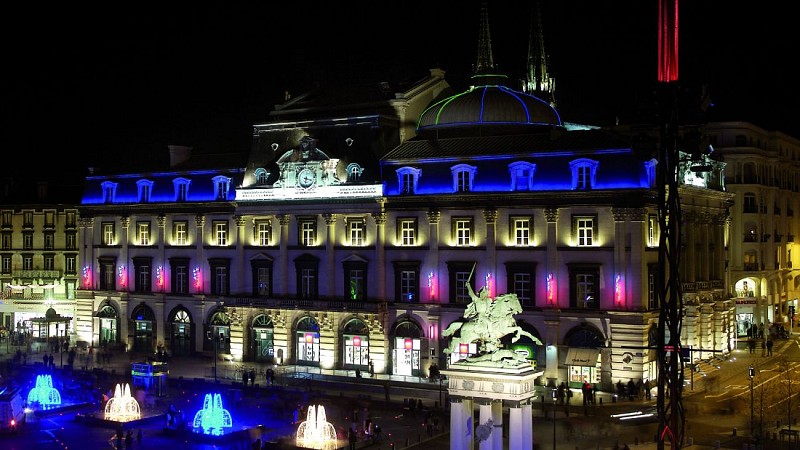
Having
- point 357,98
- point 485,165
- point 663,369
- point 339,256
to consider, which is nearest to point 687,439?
point 663,369

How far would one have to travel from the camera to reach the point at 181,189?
102 m

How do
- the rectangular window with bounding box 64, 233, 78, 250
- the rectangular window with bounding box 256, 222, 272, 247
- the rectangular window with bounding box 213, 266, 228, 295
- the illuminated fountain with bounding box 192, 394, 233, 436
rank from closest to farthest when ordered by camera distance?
the illuminated fountain with bounding box 192, 394, 233, 436 → the rectangular window with bounding box 256, 222, 272, 247 → the rectangular window with bounding box 213, 266, 228, 295 → the rectangular window with bounding box 64, 233, 78, 250

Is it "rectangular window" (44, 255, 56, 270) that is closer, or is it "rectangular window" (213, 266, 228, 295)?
"rectangular window" (213, 266, 228, 295)

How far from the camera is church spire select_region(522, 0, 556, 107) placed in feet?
372

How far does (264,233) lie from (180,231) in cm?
989

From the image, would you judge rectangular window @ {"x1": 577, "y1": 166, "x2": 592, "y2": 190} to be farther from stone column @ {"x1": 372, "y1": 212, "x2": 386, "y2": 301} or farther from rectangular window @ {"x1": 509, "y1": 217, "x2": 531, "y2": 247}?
stone column @ {"x1": 372, "y1": 212, "x2": 386, "y2": 301}

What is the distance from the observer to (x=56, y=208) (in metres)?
121

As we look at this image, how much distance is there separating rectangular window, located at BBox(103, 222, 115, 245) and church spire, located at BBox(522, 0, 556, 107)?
42.0 metres

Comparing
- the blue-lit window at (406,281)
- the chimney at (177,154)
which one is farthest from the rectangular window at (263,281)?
the chimney at (177,154)

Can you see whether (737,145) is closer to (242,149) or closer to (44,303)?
(242,149)

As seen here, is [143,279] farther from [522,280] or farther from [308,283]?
[522,280]

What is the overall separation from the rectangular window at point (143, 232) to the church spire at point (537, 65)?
128 ft

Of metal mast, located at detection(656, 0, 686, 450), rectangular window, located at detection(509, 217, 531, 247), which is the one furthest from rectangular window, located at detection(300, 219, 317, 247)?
metal mast, located at detection(656, 0, 686, 450)

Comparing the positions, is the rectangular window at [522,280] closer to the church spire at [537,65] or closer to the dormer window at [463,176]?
the dormer window at [463,176]
